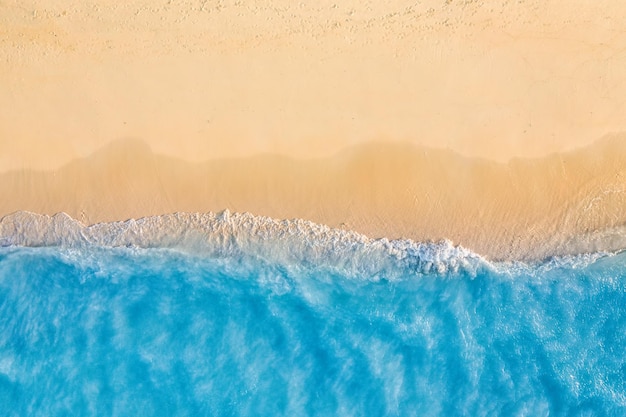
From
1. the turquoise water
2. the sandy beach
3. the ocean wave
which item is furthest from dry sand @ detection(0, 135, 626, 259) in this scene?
the turquoise water

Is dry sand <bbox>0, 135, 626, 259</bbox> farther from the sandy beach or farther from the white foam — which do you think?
the white foam

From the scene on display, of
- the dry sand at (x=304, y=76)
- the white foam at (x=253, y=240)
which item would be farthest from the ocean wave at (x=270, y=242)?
the dry sand at (x=304, y=76)

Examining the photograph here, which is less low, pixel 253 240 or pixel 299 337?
pixel 253 240

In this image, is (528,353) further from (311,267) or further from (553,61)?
(553,61)

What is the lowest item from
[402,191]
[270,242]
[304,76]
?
[270,242]

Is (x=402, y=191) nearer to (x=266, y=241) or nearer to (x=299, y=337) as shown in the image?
(x=266, y=241)

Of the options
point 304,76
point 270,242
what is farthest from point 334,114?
point 270,242

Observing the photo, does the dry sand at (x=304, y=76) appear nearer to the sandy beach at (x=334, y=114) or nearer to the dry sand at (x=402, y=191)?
the sandy beach at (x=334, y=114)
